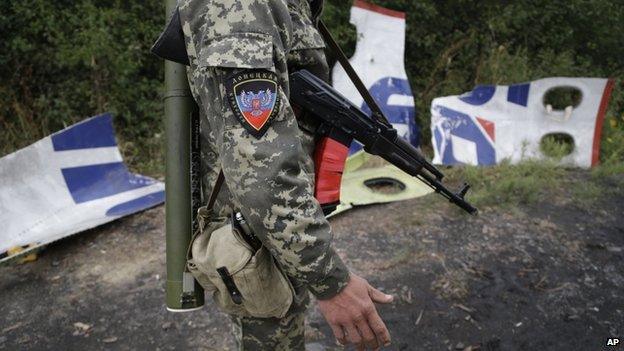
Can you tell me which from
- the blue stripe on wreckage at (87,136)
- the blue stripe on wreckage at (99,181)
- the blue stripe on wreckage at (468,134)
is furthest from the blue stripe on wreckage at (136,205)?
the blue stripe on wreckage at (468,134)

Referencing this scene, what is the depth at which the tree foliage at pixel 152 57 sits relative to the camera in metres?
4.62

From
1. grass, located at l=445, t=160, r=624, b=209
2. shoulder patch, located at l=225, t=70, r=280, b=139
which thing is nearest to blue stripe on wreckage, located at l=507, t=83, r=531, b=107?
grass, located at l=445, t=160, r=624, b=209

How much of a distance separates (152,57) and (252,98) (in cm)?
452

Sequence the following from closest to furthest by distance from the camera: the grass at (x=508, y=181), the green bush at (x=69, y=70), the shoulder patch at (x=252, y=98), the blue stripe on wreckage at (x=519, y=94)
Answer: the shoulder patch at (x=252, y=98), the grass at (x=508, y=181), the green bush at (x=69, y=70), the blue stripe on wreckage at (x=519, y=94)

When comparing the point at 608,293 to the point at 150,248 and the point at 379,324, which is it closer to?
the point at 379,324

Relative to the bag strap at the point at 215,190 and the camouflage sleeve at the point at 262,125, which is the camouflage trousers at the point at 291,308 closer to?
the bag strap at the point at 215,190

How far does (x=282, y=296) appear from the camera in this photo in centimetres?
129

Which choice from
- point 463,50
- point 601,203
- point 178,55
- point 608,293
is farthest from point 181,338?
point 463,50

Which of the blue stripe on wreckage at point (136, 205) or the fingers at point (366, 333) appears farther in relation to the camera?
the blue stripe on wreckage at point (136, 205)

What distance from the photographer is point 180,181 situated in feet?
4.47

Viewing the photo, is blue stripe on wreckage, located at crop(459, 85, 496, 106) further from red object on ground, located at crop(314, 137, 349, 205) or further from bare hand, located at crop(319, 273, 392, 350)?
bare hand, located at crop(319, 273, 392, 350)

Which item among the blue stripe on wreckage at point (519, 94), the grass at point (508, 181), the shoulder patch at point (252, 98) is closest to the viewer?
the shoulder patch at point (252, 98)

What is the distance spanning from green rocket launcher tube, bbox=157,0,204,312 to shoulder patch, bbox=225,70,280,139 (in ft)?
1.03

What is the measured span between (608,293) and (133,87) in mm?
4378
